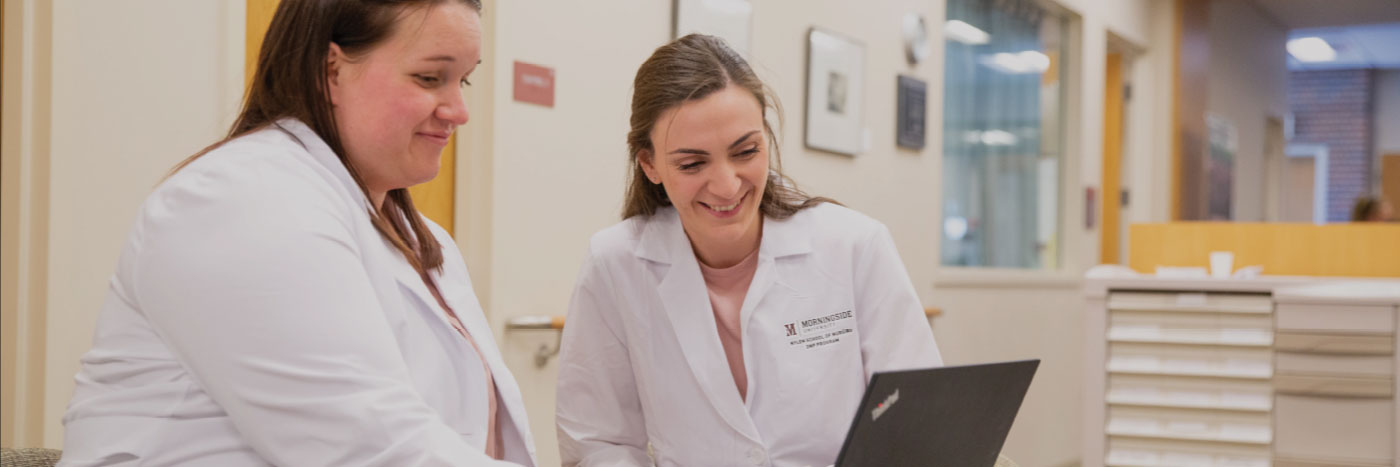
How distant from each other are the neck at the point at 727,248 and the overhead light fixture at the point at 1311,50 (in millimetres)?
10690

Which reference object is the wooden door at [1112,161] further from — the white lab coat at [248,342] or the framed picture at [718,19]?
the white lab coat at [248,342]

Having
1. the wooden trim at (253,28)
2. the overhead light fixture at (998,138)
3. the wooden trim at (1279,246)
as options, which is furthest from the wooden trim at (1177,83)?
the wooden trim at (253,28)

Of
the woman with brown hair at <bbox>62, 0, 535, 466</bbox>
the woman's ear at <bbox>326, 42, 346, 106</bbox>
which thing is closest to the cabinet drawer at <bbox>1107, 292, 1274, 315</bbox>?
the woman with brown hair at <bbox>62, 0, 535, 466</bbox>

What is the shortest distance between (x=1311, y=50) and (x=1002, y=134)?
23.9 ft

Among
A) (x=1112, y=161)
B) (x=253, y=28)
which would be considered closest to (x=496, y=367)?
(x=253, y=28)

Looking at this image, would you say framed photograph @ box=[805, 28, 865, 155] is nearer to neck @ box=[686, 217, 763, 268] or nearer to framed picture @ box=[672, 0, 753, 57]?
framed picture @ box=[672, 0, 753, 57]

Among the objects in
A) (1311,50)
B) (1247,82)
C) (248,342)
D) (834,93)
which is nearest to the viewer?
(248,342)

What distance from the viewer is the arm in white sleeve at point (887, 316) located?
1.77 meters

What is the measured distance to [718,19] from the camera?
3729 millimetres

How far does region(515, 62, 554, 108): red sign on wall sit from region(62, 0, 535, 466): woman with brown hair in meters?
1.85

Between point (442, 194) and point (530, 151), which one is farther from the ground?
point (530, 151)

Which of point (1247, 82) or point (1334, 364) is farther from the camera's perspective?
point (1247, 82)

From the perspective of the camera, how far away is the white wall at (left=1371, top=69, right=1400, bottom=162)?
13555 millimetres

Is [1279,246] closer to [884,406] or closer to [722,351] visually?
[722,351]
